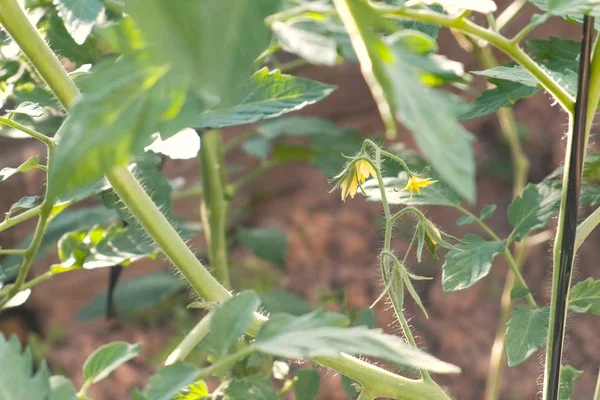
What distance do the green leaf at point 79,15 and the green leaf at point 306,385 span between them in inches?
13.9

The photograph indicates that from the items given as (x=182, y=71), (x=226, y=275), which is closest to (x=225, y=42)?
(x=182, y=71)

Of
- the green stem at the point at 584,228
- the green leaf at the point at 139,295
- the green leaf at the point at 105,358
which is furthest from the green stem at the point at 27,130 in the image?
the green leaf at the point at 139,295

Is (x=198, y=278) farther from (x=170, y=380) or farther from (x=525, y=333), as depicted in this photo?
(x=525, y=333)

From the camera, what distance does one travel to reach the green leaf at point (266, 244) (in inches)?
46.9

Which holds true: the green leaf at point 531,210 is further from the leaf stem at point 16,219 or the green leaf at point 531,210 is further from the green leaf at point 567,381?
the leaf stem at point 16,219

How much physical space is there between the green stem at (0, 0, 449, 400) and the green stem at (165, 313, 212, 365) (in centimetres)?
4

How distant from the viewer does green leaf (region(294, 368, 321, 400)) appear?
656mm

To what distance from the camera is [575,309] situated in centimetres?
56

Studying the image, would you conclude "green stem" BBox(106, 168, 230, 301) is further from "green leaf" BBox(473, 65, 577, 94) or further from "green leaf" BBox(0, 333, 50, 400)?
"green leaf" BBox(473, 65, 577, 94)

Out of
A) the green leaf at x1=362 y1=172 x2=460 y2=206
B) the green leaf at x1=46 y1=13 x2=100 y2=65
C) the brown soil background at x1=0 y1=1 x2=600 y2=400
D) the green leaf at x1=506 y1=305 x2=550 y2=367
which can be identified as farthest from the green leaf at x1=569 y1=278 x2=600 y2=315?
the brown soil background at x1=0 y1=1 x2=600 y2=400

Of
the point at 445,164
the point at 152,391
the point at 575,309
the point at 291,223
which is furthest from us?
the point at 291,223

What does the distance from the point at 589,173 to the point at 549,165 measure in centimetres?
125

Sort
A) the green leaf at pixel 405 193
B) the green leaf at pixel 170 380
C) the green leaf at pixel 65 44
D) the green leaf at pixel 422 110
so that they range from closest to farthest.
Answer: the green leaf at pixel 422 110, the green leaf at pixel 170 380, the green leaf at pixel 405 193, the green leaf at pixel 65 44

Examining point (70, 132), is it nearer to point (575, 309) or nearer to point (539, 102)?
point (575, 309)
